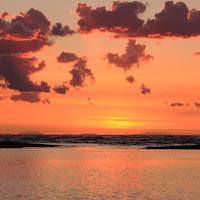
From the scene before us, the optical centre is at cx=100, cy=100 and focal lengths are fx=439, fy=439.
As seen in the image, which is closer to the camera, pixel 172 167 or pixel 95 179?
pixel 95 179

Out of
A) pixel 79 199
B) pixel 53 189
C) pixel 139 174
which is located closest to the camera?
pixel 79 199

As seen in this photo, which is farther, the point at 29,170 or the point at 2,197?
the point at 29,170

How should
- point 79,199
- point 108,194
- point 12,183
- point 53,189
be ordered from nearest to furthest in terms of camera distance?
point 79,199, point 108,194, point 53,189, point 12,183

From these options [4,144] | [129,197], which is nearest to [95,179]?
[129,197]

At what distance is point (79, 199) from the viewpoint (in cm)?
3619

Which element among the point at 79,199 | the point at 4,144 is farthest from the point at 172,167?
the point at 4,144

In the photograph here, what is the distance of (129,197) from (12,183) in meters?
14.7

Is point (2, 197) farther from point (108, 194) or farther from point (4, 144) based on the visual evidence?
point (4, 144)

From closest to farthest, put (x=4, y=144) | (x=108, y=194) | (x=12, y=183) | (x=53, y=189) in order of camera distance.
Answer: (x=108, y=194) → (x=53, y=189) → (x=12, y=183) → (x=4, y=144)

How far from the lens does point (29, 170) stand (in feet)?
200

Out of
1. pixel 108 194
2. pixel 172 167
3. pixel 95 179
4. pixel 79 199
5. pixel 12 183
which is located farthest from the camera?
pixel 172 167

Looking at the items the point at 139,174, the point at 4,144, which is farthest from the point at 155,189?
the point at 4,144

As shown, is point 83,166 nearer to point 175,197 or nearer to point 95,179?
point 95,179

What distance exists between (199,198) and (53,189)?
13805mm
